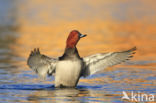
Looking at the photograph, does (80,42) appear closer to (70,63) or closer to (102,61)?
(102,61)

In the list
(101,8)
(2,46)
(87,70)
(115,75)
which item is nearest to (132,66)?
(115,75)

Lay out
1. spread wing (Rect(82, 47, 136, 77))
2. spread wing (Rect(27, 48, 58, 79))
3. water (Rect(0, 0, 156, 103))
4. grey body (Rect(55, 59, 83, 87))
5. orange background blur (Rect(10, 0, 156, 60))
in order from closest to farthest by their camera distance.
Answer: water (Rect(0, 0, 156, 103)) < grey body (Rect(55, 59, 83, 87)) < spread wing (Rect(27, 48, 58, 79)) < spread wing (Rect(82, 47, 136, 77)) < orange background blur (Rect(10, 0, 156, 60))

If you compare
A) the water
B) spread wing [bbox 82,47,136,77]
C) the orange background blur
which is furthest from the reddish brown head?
the orange background blur

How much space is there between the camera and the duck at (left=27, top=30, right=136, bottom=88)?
10.5 m

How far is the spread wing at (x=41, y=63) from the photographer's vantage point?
1066 cm

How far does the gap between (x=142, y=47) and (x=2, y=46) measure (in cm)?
472

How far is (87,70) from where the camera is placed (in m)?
11.1

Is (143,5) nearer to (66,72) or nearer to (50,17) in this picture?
(50,17)

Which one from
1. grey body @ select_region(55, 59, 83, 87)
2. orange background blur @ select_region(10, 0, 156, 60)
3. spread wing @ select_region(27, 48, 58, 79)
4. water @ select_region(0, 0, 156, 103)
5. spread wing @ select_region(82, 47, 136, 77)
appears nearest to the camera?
water @ select_region(0, 0, 156, 103)

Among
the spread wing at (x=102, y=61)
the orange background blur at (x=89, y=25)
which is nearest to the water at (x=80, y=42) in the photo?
the orange background blur at (x=89, y=25)

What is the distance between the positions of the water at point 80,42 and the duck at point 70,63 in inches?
10.6

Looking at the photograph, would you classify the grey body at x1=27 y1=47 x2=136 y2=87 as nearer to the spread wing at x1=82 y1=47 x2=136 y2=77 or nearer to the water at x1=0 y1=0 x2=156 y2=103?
the spread wing at x1=82 y1=47 x2=136 y2=77

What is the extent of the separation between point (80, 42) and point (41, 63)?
7554mm

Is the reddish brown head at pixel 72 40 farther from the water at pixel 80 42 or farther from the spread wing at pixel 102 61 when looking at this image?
the water at pixel 80 42
